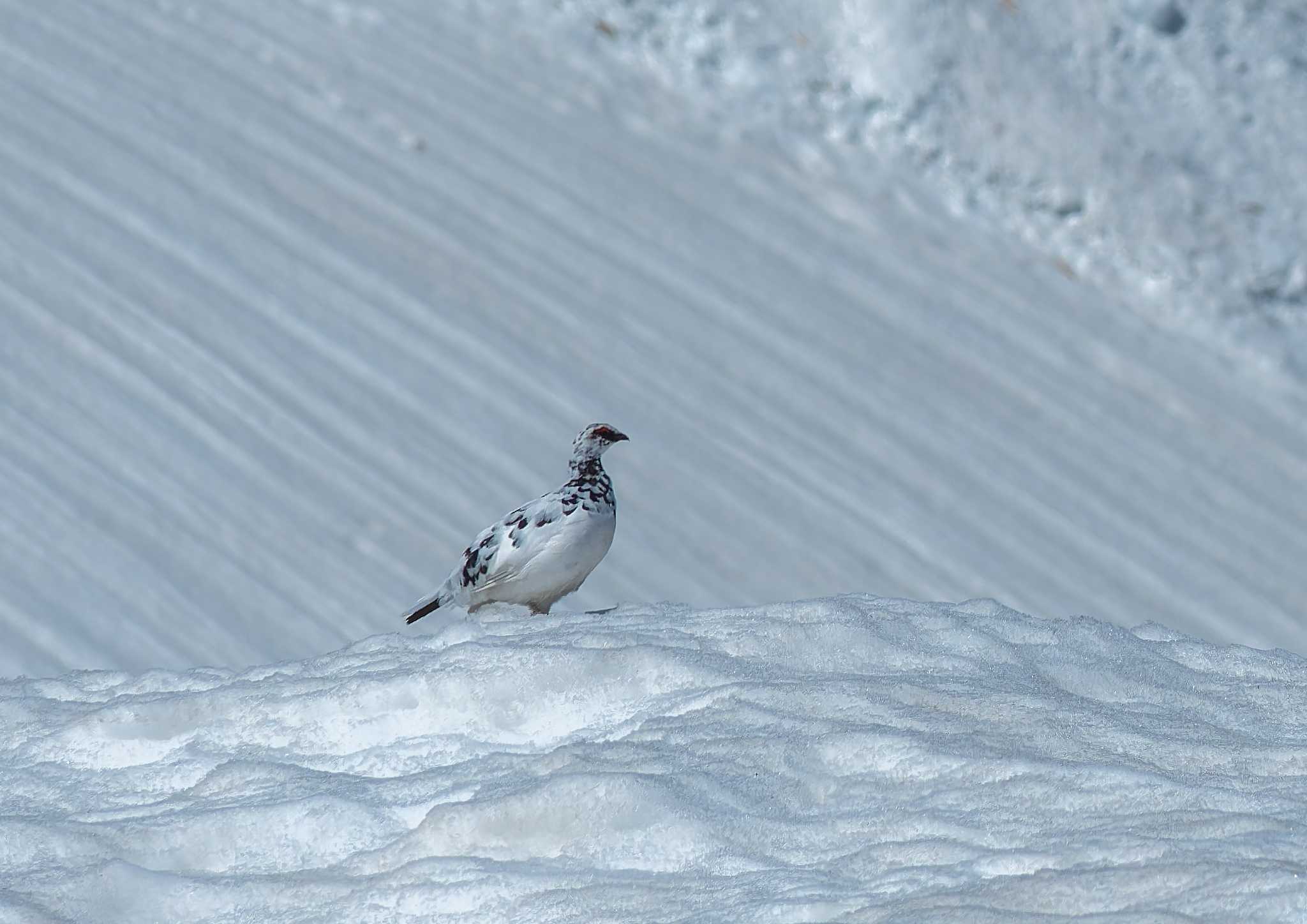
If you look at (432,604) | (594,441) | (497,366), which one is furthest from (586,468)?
(497,366)

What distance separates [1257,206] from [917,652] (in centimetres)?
616

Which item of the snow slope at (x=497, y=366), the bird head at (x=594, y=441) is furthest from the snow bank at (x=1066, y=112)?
the bird head at (x=594, y=441)

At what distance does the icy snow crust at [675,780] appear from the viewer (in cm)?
171

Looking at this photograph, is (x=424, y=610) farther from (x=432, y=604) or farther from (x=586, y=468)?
(x=586, y=468)

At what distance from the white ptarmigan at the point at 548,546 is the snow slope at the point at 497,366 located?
4.80ft

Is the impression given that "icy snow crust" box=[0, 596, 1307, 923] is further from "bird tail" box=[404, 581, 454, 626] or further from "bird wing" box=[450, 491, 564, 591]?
"bird tail" box=[404, 581, 454, 626]

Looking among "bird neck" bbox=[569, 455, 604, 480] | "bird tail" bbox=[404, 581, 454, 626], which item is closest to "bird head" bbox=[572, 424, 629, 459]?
"bird neck" bbox=[569, 455, 604, 480]

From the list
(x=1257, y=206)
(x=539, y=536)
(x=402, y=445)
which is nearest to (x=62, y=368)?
(x=402, y=445)

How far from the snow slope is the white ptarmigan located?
146 cm

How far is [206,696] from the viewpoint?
236 cm

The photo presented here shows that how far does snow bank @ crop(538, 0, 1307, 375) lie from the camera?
7723 millimetres

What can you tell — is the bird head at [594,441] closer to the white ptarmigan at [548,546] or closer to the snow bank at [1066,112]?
the white ptarmigan at [548,546]

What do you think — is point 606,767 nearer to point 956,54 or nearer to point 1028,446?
point 1028,446

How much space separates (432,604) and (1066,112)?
5684 mm
